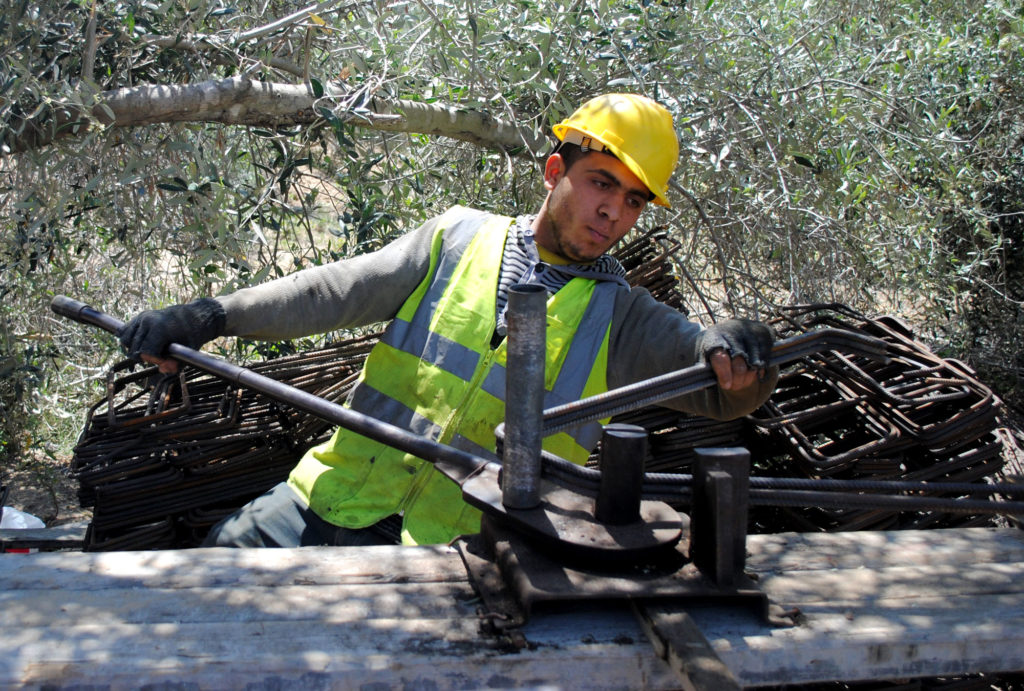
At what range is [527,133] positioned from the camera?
461 centimetres

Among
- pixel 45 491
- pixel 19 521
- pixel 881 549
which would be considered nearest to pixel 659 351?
pixel 881 549

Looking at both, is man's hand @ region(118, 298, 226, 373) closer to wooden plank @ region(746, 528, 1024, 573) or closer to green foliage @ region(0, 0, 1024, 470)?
green foliage @ region(0, 0, 1024, 470)

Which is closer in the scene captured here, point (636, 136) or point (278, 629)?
point (278, 629)

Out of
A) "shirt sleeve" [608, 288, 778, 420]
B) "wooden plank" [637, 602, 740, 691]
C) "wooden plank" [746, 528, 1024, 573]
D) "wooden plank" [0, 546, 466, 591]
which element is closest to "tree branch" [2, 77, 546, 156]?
"shirt sleeve" [608, 288, 778, 420]

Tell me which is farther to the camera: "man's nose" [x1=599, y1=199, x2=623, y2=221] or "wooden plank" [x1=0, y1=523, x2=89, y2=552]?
"wooden plank" [x1=0, y1=523, x2=89, y2=552]

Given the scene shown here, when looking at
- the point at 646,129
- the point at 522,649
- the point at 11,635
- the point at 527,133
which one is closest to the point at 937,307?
the point at 527,133

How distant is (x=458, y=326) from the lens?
262cm

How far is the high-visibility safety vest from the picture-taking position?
2506 millimetres

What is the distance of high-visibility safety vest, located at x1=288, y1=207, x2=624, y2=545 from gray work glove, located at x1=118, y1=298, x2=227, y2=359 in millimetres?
490

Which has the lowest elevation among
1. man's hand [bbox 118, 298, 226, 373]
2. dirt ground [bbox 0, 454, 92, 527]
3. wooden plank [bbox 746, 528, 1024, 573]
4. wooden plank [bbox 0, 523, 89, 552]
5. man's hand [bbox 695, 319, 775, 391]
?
dirt ground [bbox 0, 454, 92, 527]

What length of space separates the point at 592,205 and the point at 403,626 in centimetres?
150

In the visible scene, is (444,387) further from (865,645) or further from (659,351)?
(865,645)

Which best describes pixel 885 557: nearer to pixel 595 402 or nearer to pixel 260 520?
pixel 595 402

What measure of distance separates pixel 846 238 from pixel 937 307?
4.70ft
